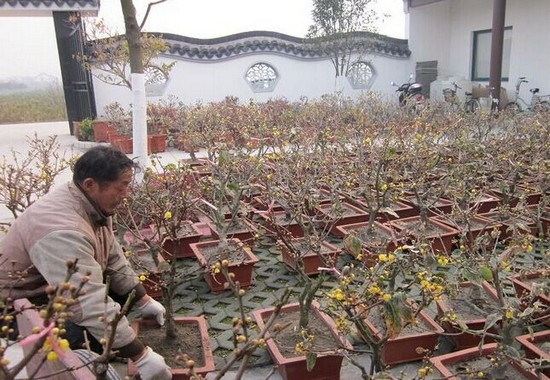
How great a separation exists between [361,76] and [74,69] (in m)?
6.50

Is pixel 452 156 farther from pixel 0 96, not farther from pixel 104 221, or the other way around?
pixel 0 96

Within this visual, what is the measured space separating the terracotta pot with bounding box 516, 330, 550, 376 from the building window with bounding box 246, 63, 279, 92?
9.61 meters

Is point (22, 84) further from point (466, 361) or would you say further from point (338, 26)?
point (466, 361)

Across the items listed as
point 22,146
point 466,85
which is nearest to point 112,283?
point 22,146

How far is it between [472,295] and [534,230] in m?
1.41

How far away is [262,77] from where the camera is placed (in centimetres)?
1127

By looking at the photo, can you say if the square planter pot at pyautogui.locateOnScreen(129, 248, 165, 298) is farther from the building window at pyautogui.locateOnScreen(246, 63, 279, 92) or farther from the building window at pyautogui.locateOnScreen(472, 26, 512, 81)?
the building window at pyautogui.locateOnScreen(472, 26, 512, 81)

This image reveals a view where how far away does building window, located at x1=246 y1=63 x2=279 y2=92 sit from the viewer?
11.1 m

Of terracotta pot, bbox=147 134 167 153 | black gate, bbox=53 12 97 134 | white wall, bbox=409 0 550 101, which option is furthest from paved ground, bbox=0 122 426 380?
white wall, bbox=409 0 550 101

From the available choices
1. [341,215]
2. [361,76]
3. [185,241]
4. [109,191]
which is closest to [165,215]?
[109,191]

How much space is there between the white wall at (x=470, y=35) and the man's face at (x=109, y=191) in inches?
395

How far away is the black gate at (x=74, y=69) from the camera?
28.2 ft

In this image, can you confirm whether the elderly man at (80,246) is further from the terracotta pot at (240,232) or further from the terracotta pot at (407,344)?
the terracotta pot at (240,232)

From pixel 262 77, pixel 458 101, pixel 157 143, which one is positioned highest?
pixel 262 77
